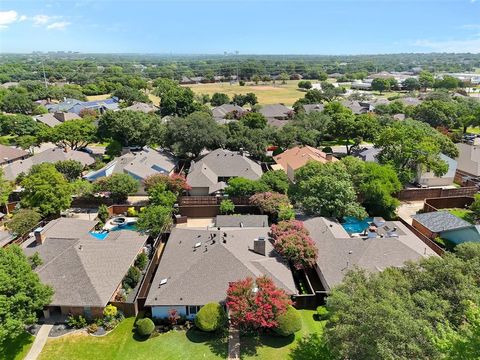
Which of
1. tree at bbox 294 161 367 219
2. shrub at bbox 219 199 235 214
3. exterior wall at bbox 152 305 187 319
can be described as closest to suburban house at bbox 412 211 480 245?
tree at bbox 294 161 367 219

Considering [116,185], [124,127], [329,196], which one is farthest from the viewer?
[124,127]

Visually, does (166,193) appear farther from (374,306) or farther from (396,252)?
(374,306)

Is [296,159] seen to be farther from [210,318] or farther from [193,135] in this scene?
[210,318]

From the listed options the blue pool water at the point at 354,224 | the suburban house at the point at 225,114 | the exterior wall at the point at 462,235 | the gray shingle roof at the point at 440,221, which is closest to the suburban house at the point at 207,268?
the blue pool water at the point at 354,224

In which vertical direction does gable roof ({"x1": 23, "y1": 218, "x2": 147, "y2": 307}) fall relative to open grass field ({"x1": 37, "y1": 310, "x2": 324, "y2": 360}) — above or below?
above

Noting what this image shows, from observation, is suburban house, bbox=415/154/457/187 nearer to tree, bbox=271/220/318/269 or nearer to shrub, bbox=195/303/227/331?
tree, bbox=271/220/318/269

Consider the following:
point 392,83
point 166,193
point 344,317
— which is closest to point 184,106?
point 166,193

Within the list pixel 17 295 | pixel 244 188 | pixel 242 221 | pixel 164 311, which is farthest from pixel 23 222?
pixel 244 188
